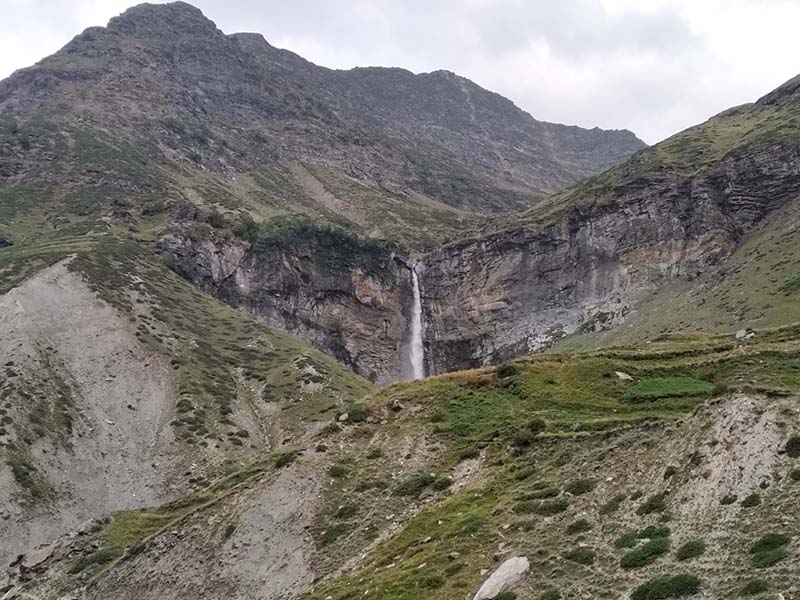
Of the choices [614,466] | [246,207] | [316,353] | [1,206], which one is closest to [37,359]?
[316,353]

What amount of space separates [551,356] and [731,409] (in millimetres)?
20377

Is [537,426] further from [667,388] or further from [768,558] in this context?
[768,558]

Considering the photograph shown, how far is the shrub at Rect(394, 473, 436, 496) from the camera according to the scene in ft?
113

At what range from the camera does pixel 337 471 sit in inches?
1435

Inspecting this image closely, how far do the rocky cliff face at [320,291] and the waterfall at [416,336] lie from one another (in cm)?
147

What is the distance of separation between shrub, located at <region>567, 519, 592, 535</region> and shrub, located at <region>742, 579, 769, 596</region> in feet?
23.9

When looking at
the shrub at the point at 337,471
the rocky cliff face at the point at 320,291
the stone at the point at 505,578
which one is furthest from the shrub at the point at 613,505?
the rocky cliff face at the point at 320,291

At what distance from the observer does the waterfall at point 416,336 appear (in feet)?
512

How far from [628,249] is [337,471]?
12092cm

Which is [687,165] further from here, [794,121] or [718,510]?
[718,510]

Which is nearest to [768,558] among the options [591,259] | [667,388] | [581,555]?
[581,555]

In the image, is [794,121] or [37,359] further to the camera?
[794,121]

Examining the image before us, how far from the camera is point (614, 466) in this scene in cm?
2811

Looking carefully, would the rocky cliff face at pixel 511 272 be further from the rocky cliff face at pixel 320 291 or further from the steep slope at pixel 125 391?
the steep slope at pixel 125 391
